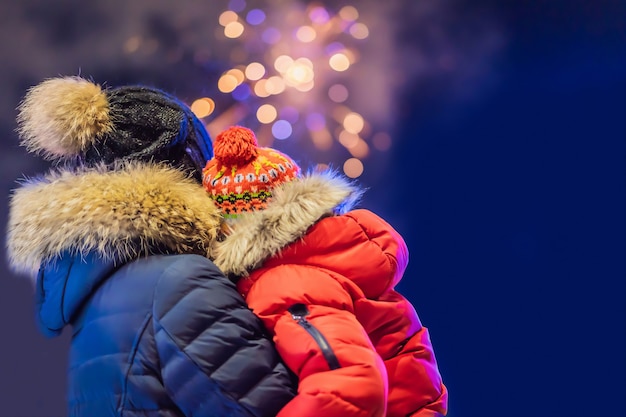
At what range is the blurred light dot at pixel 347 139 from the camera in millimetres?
2551

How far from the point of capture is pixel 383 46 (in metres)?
2.53

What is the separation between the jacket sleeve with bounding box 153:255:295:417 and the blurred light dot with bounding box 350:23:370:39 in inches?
75.1

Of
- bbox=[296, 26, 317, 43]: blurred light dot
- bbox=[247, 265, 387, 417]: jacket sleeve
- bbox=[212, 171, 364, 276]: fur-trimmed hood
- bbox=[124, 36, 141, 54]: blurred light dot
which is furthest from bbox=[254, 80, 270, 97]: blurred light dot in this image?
bbox=[247, 265, 387, 417]: jacket sleeve

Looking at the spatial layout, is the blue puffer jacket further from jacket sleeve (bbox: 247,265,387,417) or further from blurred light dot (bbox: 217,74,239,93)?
blurred light dot (bbox: 217,74,239,93)

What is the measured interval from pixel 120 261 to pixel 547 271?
193 centimetres

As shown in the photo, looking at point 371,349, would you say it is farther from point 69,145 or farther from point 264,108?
point 264,108

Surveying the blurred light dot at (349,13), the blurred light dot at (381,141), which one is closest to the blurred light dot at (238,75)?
the blurred light dot at (349,13)

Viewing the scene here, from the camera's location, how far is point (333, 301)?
2.77 ft

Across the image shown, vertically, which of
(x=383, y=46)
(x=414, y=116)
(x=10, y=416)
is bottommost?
(x=10, y=416)

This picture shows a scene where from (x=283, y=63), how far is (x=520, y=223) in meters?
1.12

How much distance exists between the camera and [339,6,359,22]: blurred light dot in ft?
8.34

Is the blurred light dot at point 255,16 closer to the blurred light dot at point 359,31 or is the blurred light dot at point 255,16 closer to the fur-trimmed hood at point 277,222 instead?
the blurred light dot at point 359,31

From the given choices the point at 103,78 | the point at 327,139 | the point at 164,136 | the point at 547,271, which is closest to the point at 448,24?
the point at 327,139

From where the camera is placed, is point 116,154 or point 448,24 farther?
point 448,24
